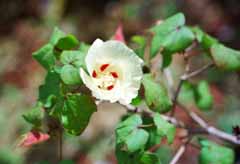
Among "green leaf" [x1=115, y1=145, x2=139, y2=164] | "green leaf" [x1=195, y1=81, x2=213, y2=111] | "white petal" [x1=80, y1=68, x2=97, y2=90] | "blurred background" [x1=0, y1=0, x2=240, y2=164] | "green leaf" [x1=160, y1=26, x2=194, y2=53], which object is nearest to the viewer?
"white petal" [x1=80, y1=68, x2=97, y2=90]

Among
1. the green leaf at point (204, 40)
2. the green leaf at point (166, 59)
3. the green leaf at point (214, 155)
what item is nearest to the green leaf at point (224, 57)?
the green leaf at point (204, 40)

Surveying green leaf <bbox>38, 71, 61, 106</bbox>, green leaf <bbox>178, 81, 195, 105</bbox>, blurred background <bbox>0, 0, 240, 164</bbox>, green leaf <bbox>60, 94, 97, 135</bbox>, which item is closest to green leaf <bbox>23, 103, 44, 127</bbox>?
green leaf <bbox>38, 71, 61, 106</bbox>

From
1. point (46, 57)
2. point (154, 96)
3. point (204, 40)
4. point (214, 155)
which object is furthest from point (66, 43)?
point (214, 155)

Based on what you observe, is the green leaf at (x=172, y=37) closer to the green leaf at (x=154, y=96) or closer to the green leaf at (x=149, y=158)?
the green leaf at (x=154, y=96)

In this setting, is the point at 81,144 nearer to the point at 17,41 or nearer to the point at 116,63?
the point at 17,41

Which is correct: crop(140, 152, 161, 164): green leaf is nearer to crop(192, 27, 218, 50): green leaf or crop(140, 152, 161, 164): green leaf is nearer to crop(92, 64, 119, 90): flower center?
crop(92, 64, 119, 90): flower center
